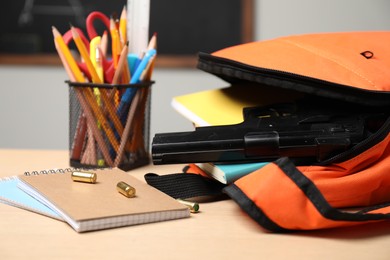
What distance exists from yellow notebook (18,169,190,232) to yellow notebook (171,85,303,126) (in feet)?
0.41

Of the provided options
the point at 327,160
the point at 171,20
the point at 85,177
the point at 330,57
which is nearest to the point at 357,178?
the point at 327,160

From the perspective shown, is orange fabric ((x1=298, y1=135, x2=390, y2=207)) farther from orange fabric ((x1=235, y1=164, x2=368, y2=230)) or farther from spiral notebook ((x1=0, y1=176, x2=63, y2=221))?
spiral notebook ((x1=0, y1=176, x2=63, y2=221))

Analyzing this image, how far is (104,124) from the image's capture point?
72 centimetres

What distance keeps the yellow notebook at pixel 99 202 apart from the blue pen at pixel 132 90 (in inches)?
5.0

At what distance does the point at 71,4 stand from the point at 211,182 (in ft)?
4.12

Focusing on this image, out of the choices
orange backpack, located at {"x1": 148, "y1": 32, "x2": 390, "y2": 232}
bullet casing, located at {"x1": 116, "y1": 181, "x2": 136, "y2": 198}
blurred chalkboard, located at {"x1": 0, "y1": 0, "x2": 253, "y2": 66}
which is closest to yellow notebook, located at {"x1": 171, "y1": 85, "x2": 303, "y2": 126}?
orange backpack, located at {"x1": 148, "y1": 32, "x2": 390, "y2": 232}

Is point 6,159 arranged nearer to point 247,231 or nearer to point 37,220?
point 37,220

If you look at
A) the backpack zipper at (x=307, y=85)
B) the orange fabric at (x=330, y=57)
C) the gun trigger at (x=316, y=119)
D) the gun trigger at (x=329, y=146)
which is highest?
the orange fabric at (x=330, y=57)

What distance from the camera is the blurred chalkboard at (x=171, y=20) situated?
173 cm

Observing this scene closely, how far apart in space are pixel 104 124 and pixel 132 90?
5 cm

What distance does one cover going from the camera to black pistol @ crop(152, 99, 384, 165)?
0.57 meters

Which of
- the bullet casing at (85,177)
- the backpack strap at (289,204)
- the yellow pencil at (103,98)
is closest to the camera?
the backpack strap at (289,204)

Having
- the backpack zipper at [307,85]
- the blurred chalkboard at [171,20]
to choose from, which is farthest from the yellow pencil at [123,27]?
the blurred chalkboard at [171,20]

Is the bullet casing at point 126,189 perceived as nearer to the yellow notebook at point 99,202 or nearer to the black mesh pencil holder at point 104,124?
the yellow notebook at point 99,202
